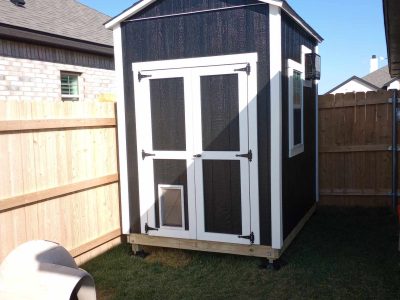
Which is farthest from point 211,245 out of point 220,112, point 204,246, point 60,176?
point 60,176

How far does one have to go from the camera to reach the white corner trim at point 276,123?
14.0 feet

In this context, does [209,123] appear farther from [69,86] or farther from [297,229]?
[69,86]

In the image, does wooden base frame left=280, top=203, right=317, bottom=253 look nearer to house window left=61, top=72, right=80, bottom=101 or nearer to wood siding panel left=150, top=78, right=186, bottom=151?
wood siding panel left=150, top=78, right=186, bottom=151

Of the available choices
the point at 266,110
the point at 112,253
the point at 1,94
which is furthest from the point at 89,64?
the point at 266,110

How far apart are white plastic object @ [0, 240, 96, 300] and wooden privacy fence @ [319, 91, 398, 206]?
4.67 meters

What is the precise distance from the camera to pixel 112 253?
5184 mm

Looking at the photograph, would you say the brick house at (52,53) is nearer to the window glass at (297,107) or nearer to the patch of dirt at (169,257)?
the patch of dirt at (169,257)

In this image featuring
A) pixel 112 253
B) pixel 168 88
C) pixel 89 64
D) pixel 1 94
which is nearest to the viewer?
pixel 168 88

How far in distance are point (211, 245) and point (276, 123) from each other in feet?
5.11

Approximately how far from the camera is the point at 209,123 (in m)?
4.63

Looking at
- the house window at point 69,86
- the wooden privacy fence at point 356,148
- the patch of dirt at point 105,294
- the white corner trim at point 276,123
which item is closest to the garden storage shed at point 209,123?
the white corner trim at point 276,123

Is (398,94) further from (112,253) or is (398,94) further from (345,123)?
(112,253)

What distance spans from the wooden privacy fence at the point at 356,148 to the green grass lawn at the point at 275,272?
3.73ft

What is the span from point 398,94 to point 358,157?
1.11m
